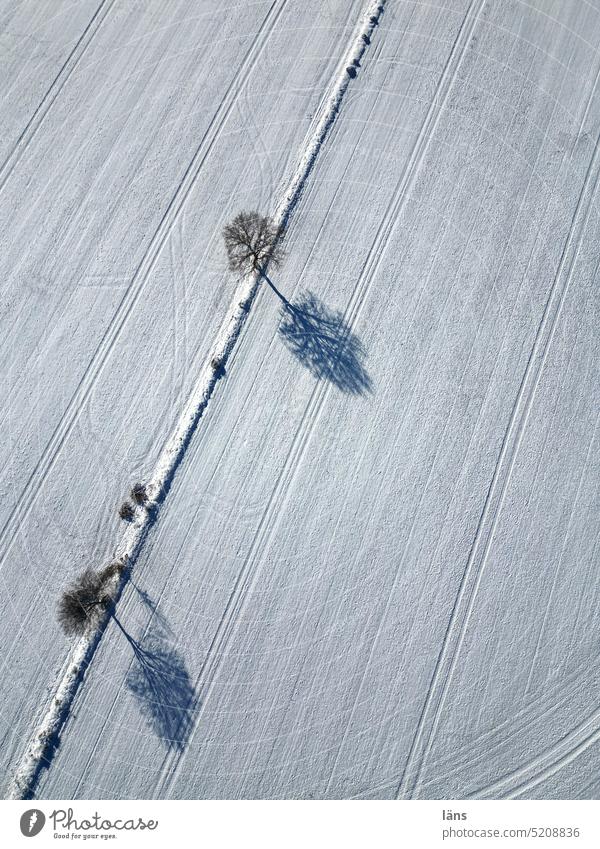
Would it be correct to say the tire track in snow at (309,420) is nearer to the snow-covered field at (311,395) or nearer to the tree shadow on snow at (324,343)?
the snow-covered field at (311,395)

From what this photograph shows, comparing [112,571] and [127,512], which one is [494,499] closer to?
[127,512]

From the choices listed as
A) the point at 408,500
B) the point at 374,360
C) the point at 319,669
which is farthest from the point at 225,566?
the point at 374,360

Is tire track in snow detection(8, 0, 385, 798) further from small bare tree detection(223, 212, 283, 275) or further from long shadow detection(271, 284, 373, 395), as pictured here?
long shadow detection(271, 284, 373, 395)

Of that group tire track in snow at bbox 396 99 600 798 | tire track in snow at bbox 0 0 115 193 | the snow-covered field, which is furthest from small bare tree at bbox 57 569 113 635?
tire track in snow at bbox 0 0 115 193

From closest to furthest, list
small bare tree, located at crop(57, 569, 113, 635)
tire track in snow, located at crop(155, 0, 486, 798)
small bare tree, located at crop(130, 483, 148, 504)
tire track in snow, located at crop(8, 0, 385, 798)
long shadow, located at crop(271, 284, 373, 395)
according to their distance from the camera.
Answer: tire track in snow, located at crop(8, 0, 385, 798) → tire track in snow, located at crop(155, 0, 486, 798) → small bare tree, located at crop(57, 569, 113, 635) → small bare tree, located at crop(130, 483, 148, 504) → long shadow, located at crop(271, 284, 373, 395)

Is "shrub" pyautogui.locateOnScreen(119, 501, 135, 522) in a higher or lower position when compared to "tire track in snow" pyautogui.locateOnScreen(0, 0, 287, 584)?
lower

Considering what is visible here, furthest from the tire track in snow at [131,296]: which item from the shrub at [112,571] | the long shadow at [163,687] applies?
the long shadow at [163,687]
